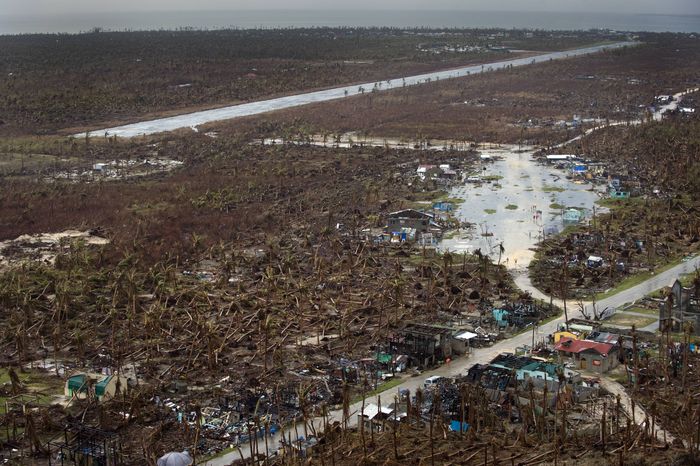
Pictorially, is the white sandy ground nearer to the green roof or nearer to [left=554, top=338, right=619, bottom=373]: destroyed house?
the green roof

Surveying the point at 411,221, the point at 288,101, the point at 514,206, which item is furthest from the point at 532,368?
the point at 288,101

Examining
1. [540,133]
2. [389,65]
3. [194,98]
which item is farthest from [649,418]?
[389,65]

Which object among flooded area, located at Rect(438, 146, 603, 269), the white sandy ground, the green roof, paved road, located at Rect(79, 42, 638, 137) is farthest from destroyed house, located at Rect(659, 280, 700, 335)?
paved road, located at Rect(79, 42, 638, 137)

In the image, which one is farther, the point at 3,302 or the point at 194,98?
the point at 194,98

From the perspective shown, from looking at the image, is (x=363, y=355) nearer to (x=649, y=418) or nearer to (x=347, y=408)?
(x=347, y=408)

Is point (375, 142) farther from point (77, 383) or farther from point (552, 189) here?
point (77, 383)
